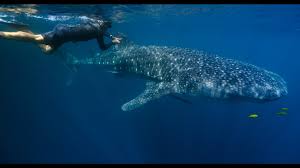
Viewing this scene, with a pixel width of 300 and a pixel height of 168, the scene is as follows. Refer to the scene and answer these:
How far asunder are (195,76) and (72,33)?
559 centimetres

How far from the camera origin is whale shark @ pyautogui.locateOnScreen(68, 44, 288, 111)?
1271 cm

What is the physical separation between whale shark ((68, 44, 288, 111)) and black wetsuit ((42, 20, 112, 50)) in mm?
3730

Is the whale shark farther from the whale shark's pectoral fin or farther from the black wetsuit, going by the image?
the black wetsuit

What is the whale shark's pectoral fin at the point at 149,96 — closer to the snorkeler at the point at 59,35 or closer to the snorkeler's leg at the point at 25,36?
the snorkeler at the point at 59,35

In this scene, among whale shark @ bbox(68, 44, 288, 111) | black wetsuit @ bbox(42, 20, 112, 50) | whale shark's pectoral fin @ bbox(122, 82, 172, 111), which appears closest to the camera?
black wetsuit @ bbox(42, 20, 112, 50)

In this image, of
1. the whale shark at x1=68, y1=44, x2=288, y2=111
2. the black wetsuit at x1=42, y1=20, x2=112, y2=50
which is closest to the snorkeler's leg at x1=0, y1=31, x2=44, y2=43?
the black wetsuit at x1=42, y1=20, x2=112, y2=50

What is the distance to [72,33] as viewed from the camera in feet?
34.5

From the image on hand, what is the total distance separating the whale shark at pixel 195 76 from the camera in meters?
12.7

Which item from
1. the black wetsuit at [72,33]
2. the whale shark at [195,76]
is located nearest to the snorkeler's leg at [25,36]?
the black wetsuit at [72,33]

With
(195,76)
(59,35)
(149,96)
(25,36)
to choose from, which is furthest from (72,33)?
(195,76)

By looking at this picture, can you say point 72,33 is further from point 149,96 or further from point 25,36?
point 149,96

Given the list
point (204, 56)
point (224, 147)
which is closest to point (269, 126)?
point (224, 147)
